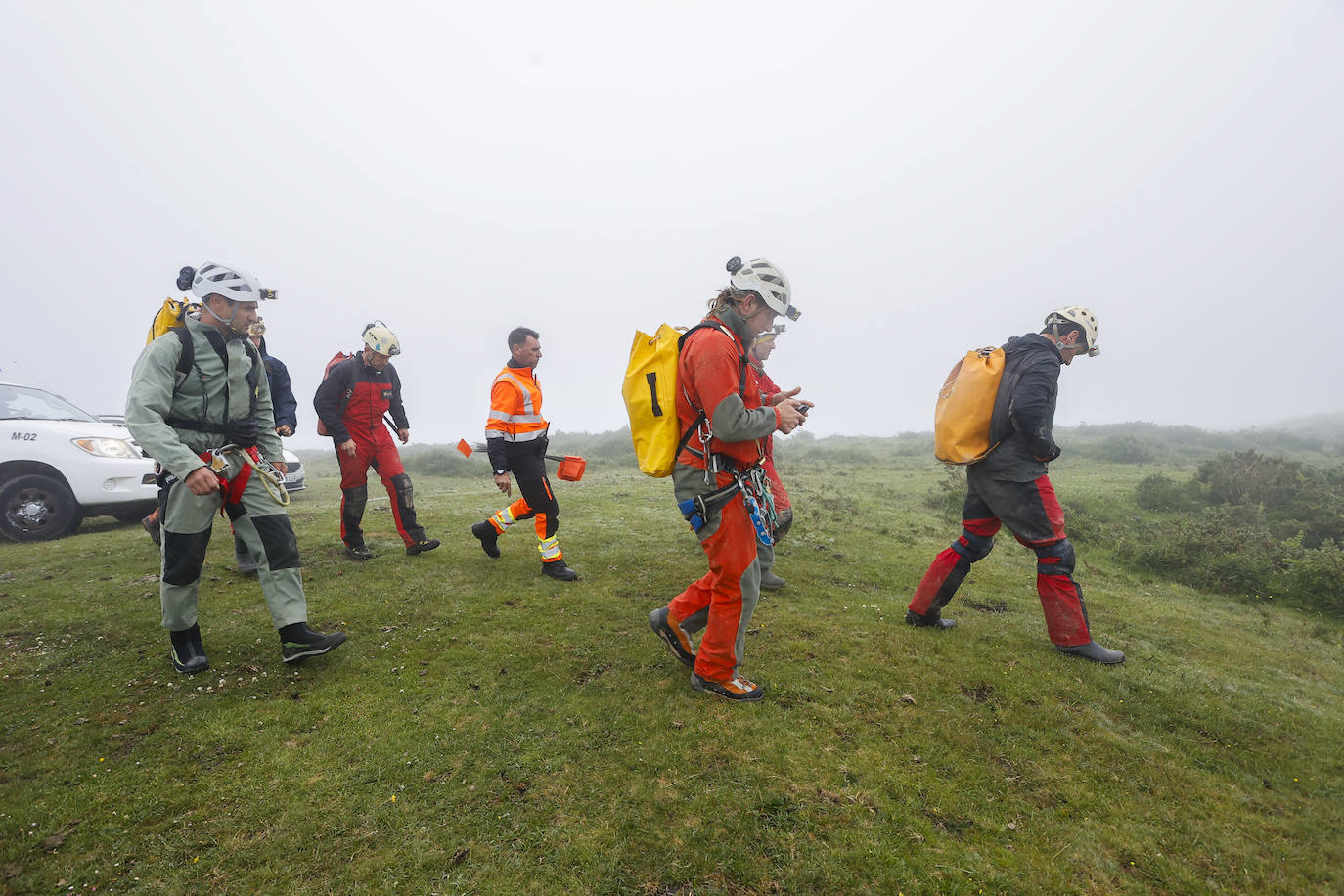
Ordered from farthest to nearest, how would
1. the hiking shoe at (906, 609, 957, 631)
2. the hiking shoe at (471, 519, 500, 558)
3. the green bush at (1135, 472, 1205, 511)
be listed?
the green bush at (1135, 472, 1205, 511)
the hiking shoe at (471, 519, 500, 558)
the hiking shoe at (906, 609, 957, 631)

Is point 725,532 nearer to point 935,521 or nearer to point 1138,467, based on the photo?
point 935,521

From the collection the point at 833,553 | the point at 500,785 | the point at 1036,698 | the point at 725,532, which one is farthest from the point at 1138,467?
the point at 500,785

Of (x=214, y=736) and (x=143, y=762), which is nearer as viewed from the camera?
(x=143, y=762)

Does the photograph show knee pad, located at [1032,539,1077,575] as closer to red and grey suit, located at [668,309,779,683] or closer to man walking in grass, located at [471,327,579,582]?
red and grey suit, located at [668,309,779,683]

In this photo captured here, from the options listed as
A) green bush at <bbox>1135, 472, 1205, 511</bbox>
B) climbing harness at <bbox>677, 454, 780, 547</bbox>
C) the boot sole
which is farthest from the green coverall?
green bush at <bbox>1135, 472, 1205, 511</bbox>

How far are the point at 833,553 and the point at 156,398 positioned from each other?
25.5ft

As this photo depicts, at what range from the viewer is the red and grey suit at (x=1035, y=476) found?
4.82 meters

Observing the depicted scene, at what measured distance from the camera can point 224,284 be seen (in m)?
4.35

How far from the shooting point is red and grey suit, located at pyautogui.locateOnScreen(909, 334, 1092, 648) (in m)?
4.82

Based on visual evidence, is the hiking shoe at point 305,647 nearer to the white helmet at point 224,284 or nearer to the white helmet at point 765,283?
the white helmet at point 224,284

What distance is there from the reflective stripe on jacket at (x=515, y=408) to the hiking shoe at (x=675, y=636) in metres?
3.14

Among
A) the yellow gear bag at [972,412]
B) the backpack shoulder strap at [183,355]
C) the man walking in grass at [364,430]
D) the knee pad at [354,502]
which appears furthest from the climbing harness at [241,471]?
the yellow gear bag at [972,412]

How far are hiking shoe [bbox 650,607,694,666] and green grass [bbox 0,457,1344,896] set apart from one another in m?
0.21

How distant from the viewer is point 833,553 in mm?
8297
